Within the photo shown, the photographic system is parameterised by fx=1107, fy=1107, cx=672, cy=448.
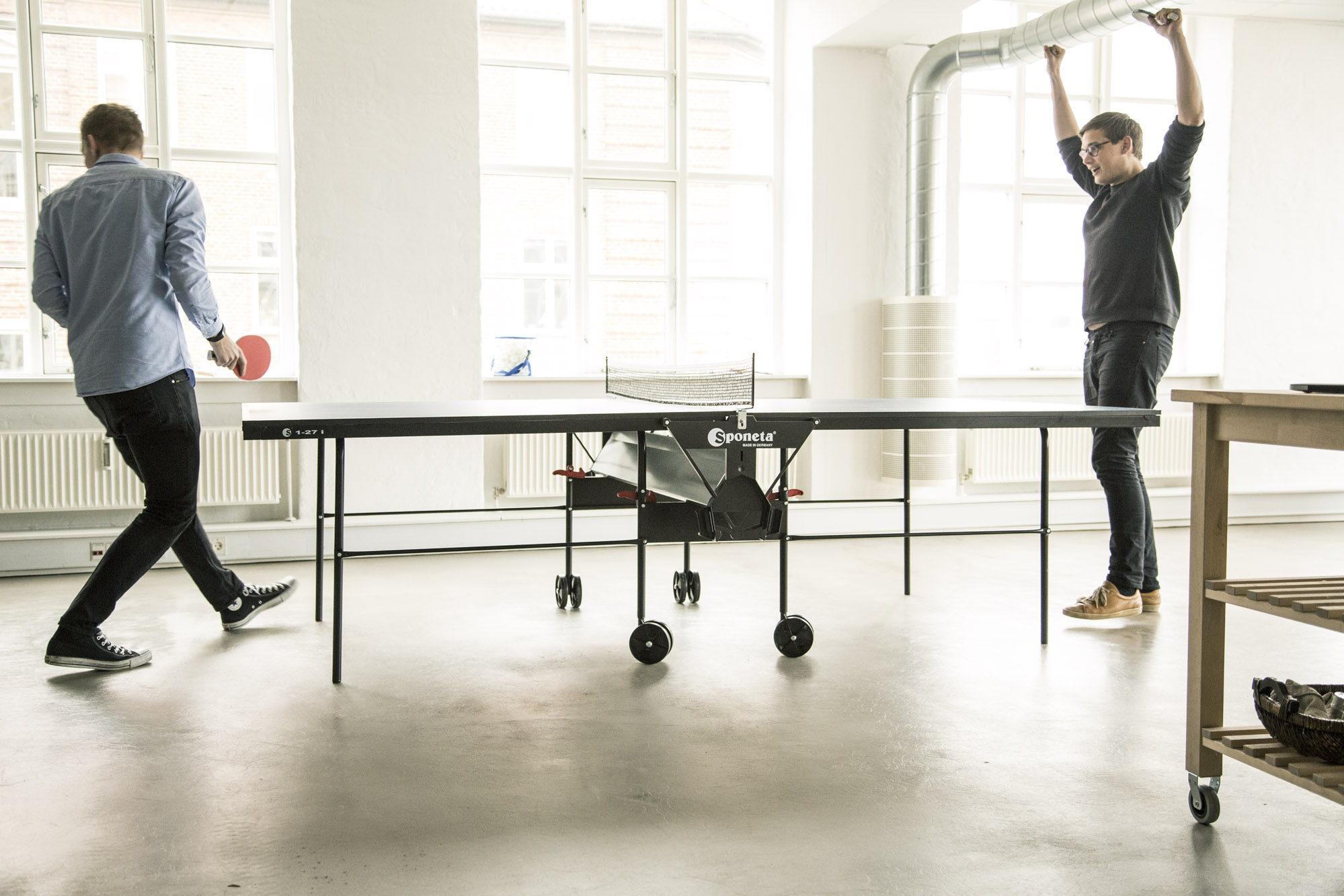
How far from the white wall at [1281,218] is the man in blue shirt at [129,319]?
5653mm

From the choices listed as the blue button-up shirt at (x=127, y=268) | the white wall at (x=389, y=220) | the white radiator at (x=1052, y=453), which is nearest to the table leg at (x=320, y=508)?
the blue button-up shirt at (x=127, y=268)

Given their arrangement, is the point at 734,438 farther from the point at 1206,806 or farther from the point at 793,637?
the point at 1206,806

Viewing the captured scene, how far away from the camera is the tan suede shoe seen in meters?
3.83

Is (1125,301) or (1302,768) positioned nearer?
(1302,768)

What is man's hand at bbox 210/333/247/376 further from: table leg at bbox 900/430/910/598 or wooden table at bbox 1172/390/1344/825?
wooden table at bbox 1172/390/1344/825

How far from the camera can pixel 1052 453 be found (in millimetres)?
6195

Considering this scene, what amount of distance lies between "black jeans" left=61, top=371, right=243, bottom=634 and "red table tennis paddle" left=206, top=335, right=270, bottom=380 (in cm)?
22

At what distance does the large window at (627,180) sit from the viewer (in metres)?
5.84

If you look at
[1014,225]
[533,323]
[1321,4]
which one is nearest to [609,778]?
[533,323]

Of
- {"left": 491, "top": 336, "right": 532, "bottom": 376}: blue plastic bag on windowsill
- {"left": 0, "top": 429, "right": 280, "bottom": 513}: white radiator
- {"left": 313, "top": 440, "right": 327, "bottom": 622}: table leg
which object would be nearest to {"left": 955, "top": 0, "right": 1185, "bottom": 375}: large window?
{"left": 491, "top": 336, "right": 532, "bottom": 376}: blue plastic bag on windowsill

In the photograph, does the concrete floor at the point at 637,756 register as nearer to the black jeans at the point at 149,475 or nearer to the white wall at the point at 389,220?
the black jeans at the point at 149,475

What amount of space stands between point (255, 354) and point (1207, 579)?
2688mm

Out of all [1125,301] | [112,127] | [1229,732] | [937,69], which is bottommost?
[1229,732]

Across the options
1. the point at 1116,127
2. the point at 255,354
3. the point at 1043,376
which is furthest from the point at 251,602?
the point at 1043,376
